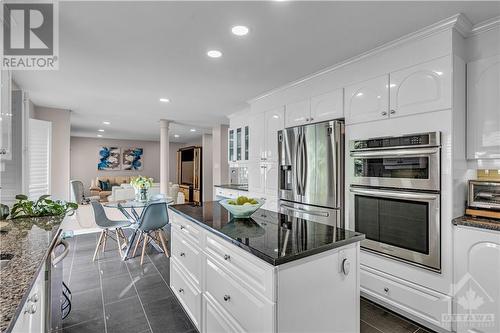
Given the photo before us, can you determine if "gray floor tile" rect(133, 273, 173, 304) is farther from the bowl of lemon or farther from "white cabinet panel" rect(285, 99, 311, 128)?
"white cabinet panel" rect(285, 99, 311, 128)

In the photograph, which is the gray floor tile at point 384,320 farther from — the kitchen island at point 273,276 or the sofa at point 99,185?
the sofa at point 99,185

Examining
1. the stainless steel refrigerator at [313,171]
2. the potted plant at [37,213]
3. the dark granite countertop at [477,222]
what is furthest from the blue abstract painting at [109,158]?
the dark granite countertop at [477,222]

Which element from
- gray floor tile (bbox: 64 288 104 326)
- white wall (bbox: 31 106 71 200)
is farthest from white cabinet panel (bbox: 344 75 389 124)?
white wall (bbox: 31 106 71 200)

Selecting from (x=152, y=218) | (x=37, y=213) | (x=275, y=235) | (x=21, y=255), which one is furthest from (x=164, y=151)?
(x=275, y=235)

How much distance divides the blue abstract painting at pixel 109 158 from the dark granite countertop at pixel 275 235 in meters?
9.41

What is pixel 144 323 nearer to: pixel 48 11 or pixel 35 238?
pixel 35 238

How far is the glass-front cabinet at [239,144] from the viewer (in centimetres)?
474

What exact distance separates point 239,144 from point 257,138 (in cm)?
99

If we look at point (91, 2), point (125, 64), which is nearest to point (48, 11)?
point (91, 2)

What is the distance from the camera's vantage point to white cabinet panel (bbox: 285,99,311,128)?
3139 mm

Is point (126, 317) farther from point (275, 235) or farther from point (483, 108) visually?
point (483, 108)

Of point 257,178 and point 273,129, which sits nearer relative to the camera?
point 273,129

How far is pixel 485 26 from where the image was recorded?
195 centimetres

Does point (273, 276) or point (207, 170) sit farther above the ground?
point (207, 170)
